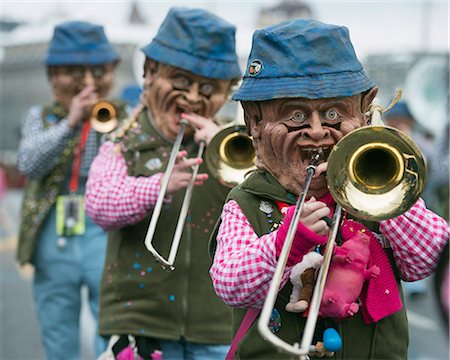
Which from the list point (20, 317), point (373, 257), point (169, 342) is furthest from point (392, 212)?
point (20, 317)

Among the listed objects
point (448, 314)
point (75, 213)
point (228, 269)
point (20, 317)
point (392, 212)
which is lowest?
point (20, 317)

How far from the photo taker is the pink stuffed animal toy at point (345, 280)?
261 cm

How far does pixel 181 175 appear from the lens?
389 cm

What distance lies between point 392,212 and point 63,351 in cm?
309

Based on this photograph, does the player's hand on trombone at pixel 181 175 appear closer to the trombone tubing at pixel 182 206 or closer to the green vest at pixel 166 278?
the trombone tubing at pixel 182 206

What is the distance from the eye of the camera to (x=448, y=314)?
5.65 ft

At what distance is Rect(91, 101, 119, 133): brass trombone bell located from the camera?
5.26m

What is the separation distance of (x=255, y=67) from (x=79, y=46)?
287 centimetres

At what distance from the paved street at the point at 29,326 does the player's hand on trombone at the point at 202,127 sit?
2037 mm

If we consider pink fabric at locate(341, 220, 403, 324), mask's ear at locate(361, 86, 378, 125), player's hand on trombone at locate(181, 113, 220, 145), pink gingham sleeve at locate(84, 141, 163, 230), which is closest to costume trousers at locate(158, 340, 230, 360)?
pink gingham sleeve at locate(84, 141, 163, 230)

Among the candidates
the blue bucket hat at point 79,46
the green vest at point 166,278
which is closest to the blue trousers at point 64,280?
the blue bucket hat at point 79,46

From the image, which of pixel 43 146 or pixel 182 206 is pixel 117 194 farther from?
pixel 43 146

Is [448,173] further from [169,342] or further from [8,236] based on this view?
[8,236]

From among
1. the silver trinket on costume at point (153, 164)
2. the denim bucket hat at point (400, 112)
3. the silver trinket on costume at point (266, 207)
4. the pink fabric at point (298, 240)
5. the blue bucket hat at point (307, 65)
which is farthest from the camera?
the denim bucket hat at point (400, 112)
